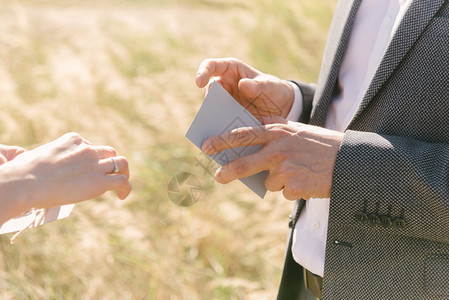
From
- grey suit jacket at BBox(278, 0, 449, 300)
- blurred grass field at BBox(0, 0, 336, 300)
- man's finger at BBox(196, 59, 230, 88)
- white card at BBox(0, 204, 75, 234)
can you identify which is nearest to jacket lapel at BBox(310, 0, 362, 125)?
grey suit jacket at BBox(278, 0, 449, 300)

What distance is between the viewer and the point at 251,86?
1.41 m

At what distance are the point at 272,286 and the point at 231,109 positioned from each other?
1.69m

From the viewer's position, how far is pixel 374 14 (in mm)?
1424

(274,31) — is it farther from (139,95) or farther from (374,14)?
(374,14)

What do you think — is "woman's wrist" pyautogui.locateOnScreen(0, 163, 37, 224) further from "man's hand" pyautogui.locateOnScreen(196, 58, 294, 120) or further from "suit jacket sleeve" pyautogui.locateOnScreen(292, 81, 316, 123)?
"suit jacket sleeve" pyautogui.locateOnScreen(292, 81, 316, 123)

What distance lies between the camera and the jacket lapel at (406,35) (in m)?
1.18

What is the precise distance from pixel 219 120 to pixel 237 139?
0.08 m

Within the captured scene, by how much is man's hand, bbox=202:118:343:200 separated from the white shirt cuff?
1.36ft

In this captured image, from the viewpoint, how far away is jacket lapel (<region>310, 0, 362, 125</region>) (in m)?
1.44

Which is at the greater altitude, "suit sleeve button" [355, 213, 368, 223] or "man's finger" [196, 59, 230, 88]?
"man's finger" [196, 59, 230, 88]

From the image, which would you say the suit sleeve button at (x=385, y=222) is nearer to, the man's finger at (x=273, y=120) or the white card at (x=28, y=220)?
the man's finger at (x=273, y=120)

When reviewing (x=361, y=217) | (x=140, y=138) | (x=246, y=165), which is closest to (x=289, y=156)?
(x=246, y=165)

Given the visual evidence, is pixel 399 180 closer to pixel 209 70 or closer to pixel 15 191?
pixel 209 70

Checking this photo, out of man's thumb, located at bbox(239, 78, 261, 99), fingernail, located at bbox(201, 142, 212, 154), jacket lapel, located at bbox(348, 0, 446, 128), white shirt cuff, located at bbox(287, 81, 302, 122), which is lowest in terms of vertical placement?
white shirt cuff, located at bbox(287, 81, 302, 122)
